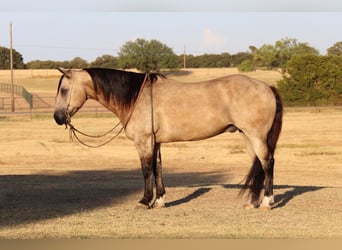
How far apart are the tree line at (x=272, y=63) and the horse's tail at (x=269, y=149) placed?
42059mm

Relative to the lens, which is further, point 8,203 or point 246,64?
point 246,64

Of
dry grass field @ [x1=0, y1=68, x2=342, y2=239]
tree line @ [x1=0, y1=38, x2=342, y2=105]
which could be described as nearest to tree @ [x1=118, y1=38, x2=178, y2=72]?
tree line @ [x1=0, y1=38, x2=342, y2=105]

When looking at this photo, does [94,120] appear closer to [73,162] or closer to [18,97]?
[73,162]

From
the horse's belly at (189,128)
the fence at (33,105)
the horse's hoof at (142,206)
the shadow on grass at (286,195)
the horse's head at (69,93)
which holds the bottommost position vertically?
the fence at (33,105)

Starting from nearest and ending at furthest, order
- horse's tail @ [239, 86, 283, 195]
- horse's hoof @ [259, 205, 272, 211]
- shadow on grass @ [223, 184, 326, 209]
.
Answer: horse's hoof @ [259, 205, 272, 211] < horse's tail @ [239, 86, 283, 195] < shadow on grass @ [223, 184, 326, 209]

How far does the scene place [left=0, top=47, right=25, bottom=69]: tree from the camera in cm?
13050

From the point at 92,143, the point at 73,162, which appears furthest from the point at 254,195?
the point at 92,143

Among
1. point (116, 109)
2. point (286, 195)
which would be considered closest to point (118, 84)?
point (116, 109)

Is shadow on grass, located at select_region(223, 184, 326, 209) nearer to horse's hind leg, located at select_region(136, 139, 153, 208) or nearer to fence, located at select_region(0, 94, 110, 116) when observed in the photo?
horse's hind leg, located at select_region(136, 139, 153, 208)

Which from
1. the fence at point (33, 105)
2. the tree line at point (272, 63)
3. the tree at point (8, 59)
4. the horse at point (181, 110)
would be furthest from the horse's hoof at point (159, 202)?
the tree at point (8, 59)

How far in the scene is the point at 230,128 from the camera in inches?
424

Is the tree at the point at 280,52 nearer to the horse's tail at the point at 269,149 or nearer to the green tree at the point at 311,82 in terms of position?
the green tree at the point at 311,82

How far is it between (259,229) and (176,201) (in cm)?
297

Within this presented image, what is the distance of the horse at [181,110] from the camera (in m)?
10.5
